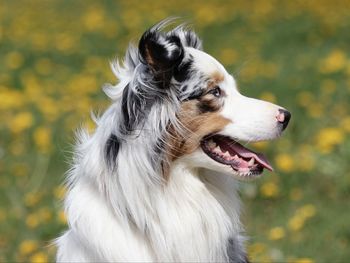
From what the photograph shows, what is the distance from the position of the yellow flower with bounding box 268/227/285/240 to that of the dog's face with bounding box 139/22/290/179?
4.39 feet

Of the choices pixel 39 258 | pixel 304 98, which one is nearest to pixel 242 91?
pixel 304 98

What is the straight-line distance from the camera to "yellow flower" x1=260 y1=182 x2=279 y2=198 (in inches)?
218

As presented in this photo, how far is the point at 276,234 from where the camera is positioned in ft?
15.4

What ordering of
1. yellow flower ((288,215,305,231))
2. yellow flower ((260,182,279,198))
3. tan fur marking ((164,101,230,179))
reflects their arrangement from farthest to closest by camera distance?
1. yellow flower ((260,182,279,198))
2. yellow flower ((288,215,305,231))
3. tan fur marking ((164,101,230,179))

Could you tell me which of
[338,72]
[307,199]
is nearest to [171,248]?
[307,199]

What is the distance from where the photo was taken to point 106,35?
11633 millimetres

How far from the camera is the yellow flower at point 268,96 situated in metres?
7.34

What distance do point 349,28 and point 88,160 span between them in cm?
817

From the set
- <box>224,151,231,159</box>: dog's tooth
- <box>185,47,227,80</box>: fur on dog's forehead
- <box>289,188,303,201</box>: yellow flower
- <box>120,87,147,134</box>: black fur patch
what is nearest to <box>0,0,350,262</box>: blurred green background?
<box>289,188,303,201</box>: yellow flower

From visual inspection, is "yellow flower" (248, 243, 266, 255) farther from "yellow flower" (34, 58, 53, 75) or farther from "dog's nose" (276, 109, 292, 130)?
"yellow flower" (34, 58, 53, 75)

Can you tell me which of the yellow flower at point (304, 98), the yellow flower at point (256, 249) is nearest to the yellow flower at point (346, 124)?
the yellow flower at point (304, 98)

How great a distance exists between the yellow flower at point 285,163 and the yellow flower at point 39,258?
1.83 metres

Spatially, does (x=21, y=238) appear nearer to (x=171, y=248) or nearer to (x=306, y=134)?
(x=171, y=248)

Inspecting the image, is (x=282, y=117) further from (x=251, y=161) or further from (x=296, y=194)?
(x=296, y=194)
